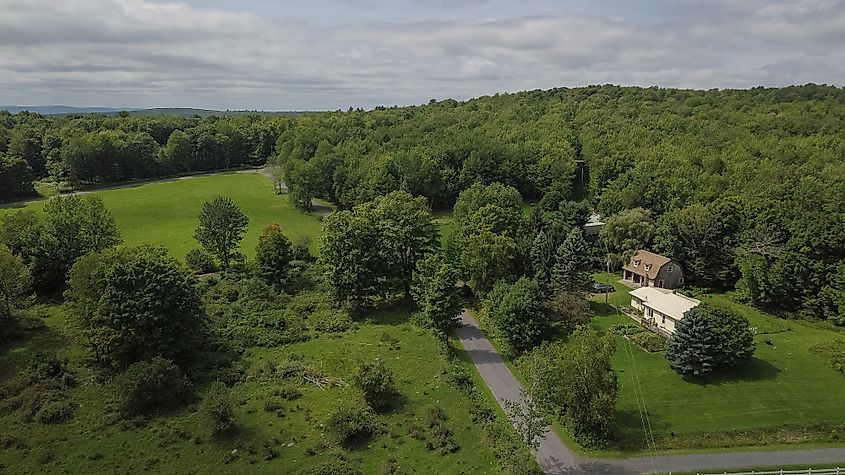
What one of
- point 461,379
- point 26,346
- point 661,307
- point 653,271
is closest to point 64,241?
point 26,346

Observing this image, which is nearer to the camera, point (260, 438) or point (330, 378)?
point (260, 438)

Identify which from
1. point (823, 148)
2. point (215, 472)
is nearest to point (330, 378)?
point (215, 472)

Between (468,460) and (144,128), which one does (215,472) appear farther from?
(144,128)

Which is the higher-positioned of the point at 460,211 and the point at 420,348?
the point at 460,211

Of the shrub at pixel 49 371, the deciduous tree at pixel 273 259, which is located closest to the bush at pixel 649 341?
the deciduous tree at pixel 273 259

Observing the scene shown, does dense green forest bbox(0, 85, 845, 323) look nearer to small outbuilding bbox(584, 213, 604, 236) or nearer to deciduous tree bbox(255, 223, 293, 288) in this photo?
small outbuilding bbox(584, 213, 604, 236)

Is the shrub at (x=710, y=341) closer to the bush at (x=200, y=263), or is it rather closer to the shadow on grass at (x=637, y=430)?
the shadow on grass at (x=637, y=430)
